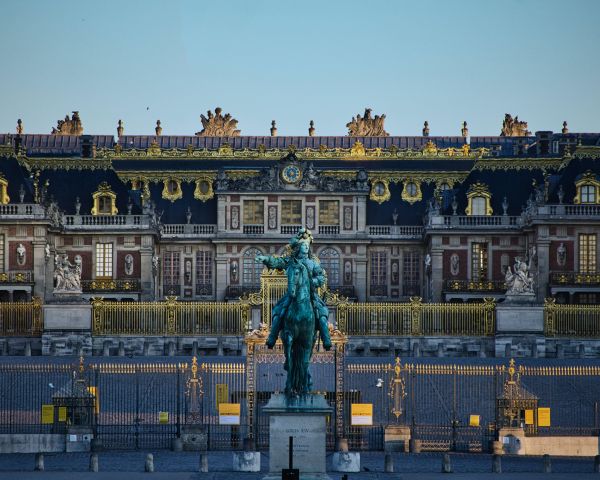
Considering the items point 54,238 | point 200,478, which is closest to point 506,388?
point 200,478

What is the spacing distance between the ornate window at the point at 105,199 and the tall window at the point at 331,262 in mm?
10115

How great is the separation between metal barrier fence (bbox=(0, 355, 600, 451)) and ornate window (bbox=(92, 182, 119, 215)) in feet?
94.8

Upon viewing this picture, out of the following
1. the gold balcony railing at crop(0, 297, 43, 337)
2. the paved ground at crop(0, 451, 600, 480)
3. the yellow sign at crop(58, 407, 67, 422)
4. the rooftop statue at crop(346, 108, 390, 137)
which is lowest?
the paved ground at crop(0, 451, 600, 480)

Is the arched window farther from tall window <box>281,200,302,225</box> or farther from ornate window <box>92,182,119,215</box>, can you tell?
ornate window <box>92,182,119,215</box>

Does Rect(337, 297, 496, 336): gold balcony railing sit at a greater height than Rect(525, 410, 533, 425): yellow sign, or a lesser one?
greater

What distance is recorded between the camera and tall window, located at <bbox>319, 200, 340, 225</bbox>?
304 ft

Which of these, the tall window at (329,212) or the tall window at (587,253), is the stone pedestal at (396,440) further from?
the tall window at (329,212)

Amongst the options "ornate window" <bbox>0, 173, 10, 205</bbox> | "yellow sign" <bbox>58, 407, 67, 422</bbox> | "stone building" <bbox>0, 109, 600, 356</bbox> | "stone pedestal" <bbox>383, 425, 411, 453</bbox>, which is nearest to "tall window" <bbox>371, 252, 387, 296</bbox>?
"stone building" <bbox>0, 109, 600, 356</bbox>

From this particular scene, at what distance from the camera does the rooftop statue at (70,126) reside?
10906cm

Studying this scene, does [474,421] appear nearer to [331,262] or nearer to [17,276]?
[17,276]

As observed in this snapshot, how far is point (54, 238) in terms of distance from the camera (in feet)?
292

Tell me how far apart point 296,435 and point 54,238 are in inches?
1942

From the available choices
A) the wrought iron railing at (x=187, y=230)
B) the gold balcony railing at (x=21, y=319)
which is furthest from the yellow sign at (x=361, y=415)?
the wrought iron railing at (x=187, y=230)

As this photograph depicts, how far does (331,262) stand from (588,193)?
42.4ft
